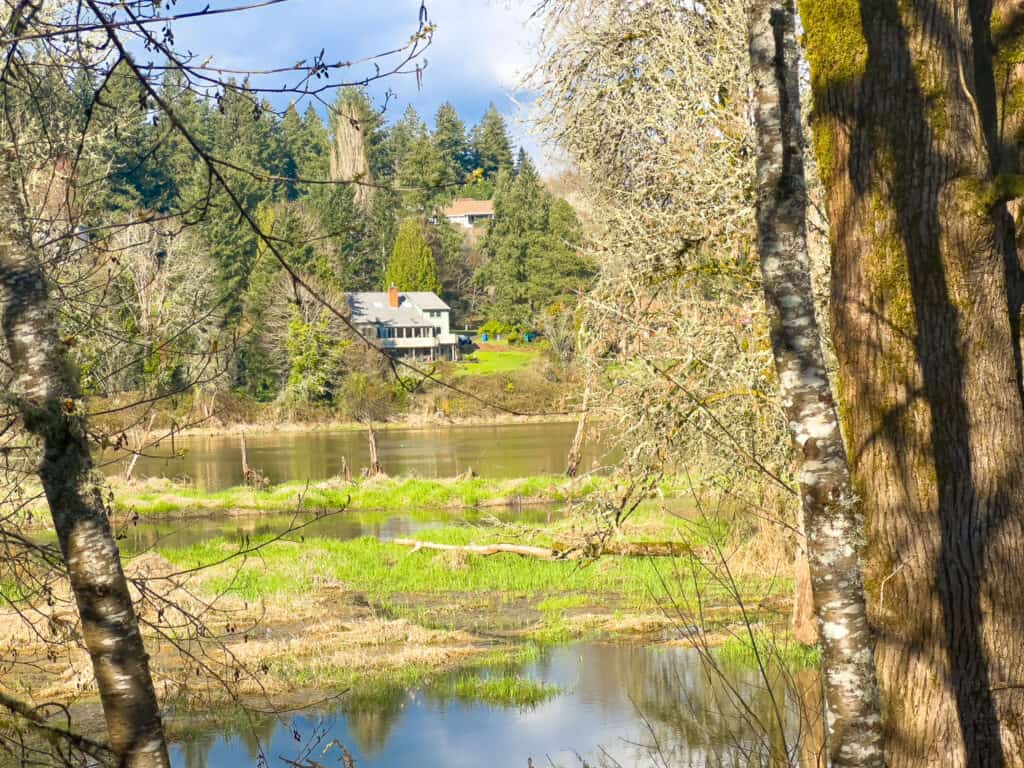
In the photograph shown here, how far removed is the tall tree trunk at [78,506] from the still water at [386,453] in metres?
25.1

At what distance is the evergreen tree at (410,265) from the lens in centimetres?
7862

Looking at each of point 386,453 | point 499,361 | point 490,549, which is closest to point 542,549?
point 490,549

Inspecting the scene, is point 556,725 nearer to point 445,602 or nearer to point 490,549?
point 445,602

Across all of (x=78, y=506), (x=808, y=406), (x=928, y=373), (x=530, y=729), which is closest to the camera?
(x=78, y=506)

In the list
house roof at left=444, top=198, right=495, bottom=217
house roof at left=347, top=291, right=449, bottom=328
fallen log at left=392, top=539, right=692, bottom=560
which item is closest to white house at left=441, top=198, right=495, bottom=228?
house roof at left=444, top=198, right=495, bottom=217

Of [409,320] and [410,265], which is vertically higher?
[410,265]

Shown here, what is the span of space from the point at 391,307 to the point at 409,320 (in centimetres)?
170

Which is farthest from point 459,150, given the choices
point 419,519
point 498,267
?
point 419,519

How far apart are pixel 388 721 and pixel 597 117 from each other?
7.64 meters

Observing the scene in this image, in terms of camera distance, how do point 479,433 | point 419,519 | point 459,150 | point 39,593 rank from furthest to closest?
1. point 459,150
2. point 479,433
3. point 419,519
4. point 39,593

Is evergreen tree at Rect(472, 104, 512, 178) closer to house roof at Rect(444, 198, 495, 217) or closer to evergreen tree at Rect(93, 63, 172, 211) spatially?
house roof at Rect(444, 198, 495, 217)

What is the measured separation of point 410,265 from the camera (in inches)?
3108

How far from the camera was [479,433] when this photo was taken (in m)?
51.9

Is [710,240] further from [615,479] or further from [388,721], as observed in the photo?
[388,721]
